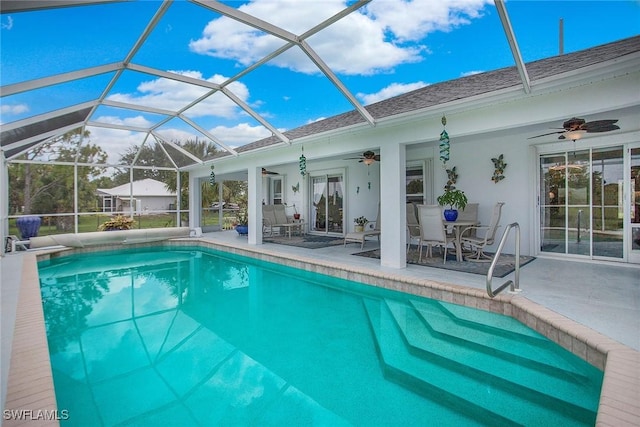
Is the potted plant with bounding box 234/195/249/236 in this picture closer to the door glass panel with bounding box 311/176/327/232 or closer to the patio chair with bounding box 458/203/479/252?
the door glass panel with bounding box 311/176/327/232

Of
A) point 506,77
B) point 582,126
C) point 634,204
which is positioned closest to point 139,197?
point 506,77

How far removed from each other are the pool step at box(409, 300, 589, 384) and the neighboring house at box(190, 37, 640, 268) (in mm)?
1983

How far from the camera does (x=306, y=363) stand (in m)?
3.46

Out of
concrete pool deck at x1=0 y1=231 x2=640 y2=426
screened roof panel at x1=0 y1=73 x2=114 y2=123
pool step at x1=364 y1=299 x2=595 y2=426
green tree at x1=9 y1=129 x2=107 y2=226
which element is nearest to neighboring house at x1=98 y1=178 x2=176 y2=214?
green tree at x1=9 y1=129 x2=107 y2=226

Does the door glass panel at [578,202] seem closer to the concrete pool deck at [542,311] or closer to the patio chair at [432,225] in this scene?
the concrete pool deck at [542,311]

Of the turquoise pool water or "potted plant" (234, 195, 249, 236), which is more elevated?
"potted plant" (234, 195, 249, 236)

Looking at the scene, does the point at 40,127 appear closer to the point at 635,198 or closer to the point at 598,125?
the point at 598,125

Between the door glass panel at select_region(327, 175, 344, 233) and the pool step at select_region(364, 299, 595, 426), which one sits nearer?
the pool step at select_region(364, 299, 595, 426)

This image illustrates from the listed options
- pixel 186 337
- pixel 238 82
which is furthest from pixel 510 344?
pixel 238 82

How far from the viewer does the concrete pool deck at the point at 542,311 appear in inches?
93.0

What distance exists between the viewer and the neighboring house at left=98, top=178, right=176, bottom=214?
1330 centimetres

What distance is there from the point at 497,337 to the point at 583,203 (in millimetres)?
4734

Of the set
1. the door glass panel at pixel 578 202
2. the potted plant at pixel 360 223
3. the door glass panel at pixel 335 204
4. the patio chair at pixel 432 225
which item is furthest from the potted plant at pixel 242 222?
the door glass panel at pixel 578 202

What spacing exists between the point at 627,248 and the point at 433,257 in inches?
136
